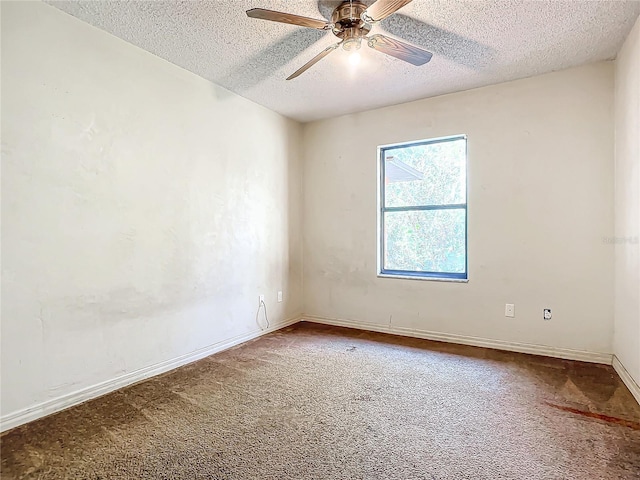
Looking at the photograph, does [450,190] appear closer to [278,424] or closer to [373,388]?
[373,388]

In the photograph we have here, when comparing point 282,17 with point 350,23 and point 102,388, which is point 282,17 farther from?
point 102,388

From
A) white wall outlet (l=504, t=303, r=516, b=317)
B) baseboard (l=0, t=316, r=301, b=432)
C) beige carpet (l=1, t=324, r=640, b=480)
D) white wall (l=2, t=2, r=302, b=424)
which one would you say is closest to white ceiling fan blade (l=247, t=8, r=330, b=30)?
white wall (l=2, t=2, r=302, b=424)

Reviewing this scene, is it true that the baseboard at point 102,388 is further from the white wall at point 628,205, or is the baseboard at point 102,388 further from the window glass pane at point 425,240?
the white wall at point 628,205

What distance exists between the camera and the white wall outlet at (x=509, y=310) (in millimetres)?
3391

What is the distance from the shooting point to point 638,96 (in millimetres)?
2400

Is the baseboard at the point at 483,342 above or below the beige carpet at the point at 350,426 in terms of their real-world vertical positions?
above

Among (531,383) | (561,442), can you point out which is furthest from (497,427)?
(531,383)

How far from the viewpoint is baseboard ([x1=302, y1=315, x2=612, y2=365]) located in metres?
3.08

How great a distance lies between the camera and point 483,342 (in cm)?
352

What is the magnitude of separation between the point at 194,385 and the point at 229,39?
2588 millimetres

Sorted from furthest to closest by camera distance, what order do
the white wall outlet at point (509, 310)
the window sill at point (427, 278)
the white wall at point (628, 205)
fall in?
the window sill at point (427, 278) → the white wall outlet at point (509, 310) → the white wall at point (628, 205)

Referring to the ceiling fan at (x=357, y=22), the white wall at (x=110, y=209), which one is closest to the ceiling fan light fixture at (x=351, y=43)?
the ceiling fan at (x=357, y=22)

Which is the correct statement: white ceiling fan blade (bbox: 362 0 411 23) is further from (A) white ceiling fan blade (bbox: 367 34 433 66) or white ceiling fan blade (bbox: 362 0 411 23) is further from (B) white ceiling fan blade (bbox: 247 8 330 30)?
(B) white ceiling fan blade (bbox: 247 8 330 30)

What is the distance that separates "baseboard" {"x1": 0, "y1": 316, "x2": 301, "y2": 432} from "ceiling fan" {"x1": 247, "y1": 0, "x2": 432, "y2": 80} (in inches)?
103
